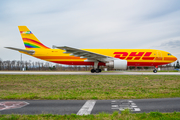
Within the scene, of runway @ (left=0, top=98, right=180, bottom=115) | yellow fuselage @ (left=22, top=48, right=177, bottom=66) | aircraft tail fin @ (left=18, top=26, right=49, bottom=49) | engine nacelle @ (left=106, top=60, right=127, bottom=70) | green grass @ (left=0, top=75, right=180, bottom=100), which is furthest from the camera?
aircraft tail fin @ (left=18, top=26, right=49, bottom=49)

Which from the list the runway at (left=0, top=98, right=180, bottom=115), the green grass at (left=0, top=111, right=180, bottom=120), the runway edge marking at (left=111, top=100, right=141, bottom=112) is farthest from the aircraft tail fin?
the green grass at (left=0, top=111, right=180, bottom=120)

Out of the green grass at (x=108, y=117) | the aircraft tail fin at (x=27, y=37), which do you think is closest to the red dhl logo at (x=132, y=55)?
the aircraft tail fin at (x=27, y=37)

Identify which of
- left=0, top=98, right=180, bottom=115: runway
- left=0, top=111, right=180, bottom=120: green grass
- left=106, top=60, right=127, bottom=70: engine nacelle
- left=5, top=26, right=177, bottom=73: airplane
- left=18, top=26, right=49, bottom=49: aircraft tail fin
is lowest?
left=0, top=98, right=180, bottom=115: runway

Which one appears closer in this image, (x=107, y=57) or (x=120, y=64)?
(x=120, y=64)

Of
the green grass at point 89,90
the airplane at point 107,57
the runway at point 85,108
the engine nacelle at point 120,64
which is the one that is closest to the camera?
the runway at point 85,108

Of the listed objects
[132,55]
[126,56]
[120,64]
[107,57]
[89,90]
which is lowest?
[89,90]

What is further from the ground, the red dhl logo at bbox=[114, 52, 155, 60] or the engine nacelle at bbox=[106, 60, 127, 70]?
the red dhl logo at bbox=[114, 52, 155, 60]

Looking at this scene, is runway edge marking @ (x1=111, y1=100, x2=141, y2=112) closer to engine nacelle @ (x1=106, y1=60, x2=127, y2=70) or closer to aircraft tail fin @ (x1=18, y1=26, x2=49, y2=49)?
engine nacelle @ (x1=106, y1=60, x2=127, y2=70)

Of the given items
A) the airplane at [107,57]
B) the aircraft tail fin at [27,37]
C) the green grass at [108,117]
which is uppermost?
the aircraft tail fin at [27,37]

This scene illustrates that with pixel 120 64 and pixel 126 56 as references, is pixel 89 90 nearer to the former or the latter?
pixel 120 64

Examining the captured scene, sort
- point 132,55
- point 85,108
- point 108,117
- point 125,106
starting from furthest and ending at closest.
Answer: point 132,55 < point 125,106 < point 85,108 < point 108,117

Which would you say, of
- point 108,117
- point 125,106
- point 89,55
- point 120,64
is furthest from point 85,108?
point 89,55

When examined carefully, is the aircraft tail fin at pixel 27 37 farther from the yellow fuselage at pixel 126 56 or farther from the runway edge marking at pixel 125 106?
the runway edge marking at pixel 125 106

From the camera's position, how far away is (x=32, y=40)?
23.9 m
